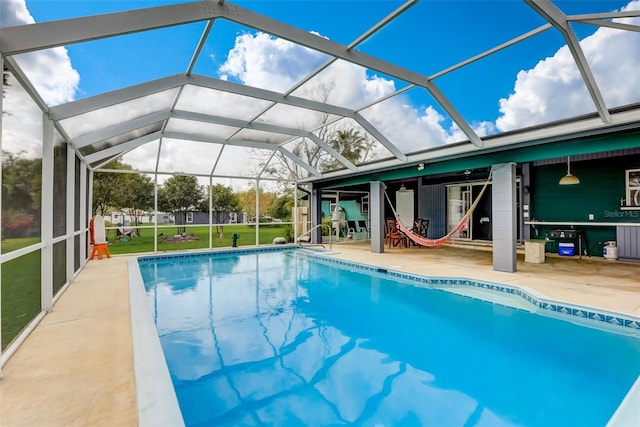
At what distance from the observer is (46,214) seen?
3570 millimetres

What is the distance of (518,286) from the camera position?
5.08 metres

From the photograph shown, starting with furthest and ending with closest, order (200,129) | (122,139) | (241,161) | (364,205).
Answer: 1. (364,205)
2. (241,161)
3. (200,129)
4. (122,139)

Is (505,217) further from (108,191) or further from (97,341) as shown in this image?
(108,191)

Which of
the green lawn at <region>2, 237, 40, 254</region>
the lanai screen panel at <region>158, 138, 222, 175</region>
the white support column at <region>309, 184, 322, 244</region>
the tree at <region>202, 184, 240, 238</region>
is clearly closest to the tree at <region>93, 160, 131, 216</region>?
the tree at <region>202, 184, 240, 238</region>

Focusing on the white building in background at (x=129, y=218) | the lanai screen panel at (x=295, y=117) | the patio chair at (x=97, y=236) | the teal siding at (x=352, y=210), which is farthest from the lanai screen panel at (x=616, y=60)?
the white building in background at (x=129, y=218)

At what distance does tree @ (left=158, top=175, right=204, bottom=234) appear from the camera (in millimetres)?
13938

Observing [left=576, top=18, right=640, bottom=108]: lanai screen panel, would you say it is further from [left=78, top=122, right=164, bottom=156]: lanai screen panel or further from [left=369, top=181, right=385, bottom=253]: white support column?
[left=78, top=122, right=164, bottom=156]: lanai screen panel

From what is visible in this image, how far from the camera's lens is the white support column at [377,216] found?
9.56 meters

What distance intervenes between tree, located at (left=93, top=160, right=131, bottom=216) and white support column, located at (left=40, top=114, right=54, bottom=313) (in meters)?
9.87

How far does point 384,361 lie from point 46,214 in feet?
13.0

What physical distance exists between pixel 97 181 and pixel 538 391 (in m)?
14.5

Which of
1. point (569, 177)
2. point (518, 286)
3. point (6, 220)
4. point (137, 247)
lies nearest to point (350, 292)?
point (518, 286)

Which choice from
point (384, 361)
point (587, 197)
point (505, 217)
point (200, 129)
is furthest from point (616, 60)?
point (200, 129)

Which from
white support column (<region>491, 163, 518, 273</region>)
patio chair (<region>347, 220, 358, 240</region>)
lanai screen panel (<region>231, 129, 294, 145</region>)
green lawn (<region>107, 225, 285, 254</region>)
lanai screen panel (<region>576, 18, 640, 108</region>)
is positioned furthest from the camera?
patio chair (<region>347, 220, 358, 240</region>)
